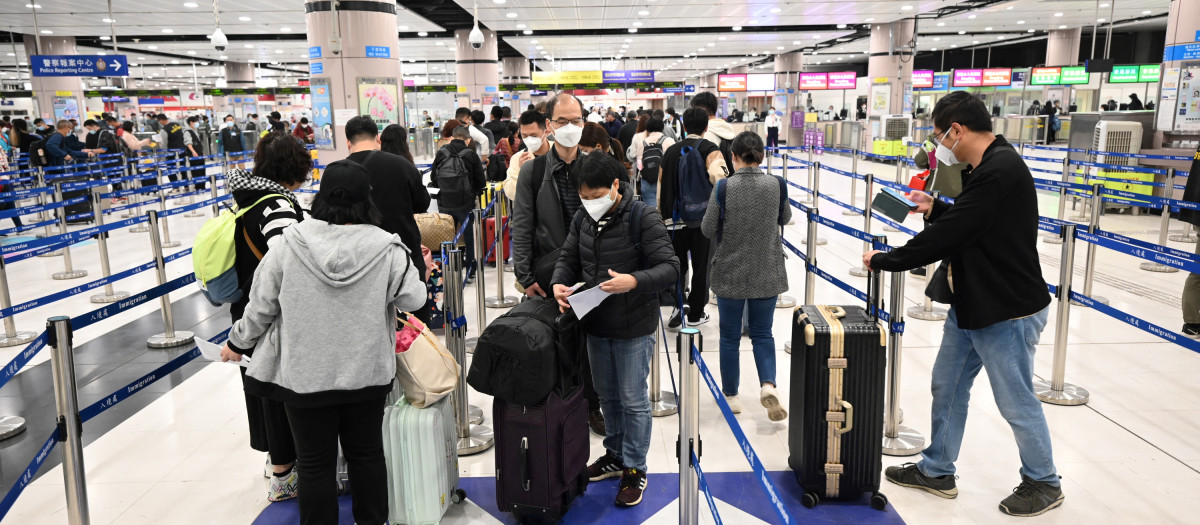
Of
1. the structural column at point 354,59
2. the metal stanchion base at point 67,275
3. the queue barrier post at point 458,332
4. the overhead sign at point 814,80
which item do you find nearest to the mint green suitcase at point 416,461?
the queue barrier post at point 458,332

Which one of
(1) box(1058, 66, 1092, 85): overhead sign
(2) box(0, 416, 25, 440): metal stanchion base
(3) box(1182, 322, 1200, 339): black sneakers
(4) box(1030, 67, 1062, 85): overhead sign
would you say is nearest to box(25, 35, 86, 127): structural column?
(2) box(0, 416, 25, 440): metal stanchion base

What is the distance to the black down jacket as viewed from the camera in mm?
3180

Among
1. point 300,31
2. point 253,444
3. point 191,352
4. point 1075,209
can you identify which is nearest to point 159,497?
point 253,444

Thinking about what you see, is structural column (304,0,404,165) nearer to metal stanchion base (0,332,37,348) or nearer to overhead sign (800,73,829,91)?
metal stanchion base (0,332,37,348)

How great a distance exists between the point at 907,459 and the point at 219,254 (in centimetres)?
338

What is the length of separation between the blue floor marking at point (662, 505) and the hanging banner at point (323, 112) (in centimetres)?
851

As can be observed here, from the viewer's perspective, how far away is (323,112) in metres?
11.1

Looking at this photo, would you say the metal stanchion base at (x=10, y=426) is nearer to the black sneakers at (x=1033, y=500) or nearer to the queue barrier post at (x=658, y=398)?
the queue barrier post at (x=658, y=398)

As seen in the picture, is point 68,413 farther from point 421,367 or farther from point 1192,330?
point 1192,330

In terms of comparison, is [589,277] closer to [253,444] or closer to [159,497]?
[253,444]

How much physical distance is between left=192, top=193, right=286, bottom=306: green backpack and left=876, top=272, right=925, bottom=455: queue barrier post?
9.72ft

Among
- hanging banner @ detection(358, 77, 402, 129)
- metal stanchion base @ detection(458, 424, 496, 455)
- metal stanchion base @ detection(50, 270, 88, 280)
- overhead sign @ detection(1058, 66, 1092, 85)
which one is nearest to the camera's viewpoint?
metal stanchion base @ detection(458, 424, 496, 455)

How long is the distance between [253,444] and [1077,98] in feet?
119

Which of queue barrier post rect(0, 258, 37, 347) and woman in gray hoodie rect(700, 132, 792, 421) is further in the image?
queue barrier post rect(0, 258, 37, 347)
